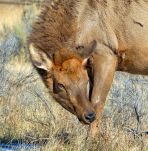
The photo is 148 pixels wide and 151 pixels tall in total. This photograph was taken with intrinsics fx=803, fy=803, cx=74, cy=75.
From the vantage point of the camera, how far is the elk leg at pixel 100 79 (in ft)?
36.7

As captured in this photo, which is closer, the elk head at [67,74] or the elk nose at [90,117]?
the elk nose at [90,117]

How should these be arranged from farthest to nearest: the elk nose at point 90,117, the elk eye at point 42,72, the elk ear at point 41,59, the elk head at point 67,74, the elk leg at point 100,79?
the elk leg at point 100,79, the elk eye at point 42,72, the elk ear at point 41,59, the elk head at point 67,74, the elk nose at point 90,117

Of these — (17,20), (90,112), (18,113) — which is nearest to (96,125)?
(90,112)

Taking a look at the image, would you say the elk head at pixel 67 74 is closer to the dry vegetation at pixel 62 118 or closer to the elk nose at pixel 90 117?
the elk nose at pixel 90 117

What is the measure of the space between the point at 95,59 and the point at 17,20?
35.1ft

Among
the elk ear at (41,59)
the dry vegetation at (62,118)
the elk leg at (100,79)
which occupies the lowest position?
the dry vegetation at (62,118)

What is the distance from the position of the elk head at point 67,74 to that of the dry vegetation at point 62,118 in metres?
0.39

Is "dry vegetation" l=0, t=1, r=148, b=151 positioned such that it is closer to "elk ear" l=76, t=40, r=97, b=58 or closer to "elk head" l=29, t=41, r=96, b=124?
"elk head" l=29, t=41, r=96, b=124

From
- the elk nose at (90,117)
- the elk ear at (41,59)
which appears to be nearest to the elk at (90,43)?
the elk ear at (41,59)

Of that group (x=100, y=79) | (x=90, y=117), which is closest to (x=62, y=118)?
(x=100, y=79)

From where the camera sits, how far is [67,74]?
1077cm

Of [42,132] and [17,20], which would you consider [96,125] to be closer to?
[42,132]

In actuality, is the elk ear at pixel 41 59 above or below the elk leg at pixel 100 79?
above

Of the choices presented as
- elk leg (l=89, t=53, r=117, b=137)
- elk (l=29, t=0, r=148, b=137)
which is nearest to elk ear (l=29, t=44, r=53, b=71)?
elk (l=29, t=0, r=148, b=137)
